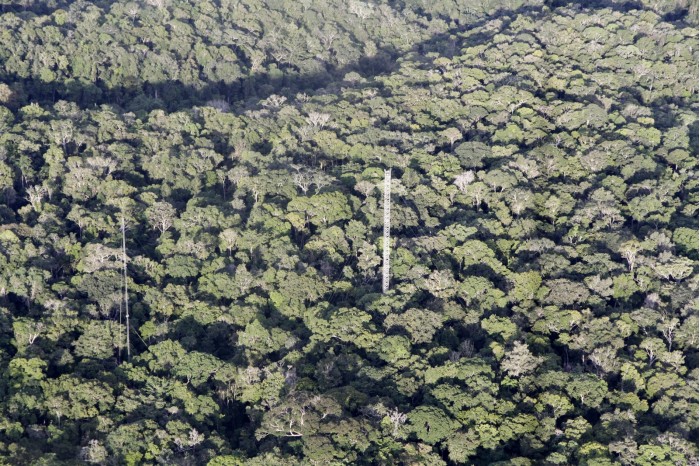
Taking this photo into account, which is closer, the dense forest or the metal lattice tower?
the dense forest

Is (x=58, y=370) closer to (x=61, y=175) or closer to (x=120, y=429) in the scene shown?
(x=120, y=429)

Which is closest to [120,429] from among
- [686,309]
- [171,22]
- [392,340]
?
[392,340]

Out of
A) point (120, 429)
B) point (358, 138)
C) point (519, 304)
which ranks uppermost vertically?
point (358, 138)

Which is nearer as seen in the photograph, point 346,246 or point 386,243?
point 386,243

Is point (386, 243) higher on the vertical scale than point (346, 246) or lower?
higher

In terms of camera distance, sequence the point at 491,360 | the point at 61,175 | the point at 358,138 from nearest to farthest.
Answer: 1. the point at 491,360
2. the point at 61,175
3. the point at 358,138

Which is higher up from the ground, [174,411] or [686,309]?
[686,309]

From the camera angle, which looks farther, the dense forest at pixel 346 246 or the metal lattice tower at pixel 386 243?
the metal lattice tower at pixel 386 243

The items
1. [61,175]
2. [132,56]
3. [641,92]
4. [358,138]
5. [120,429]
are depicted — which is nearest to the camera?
[120,429]
